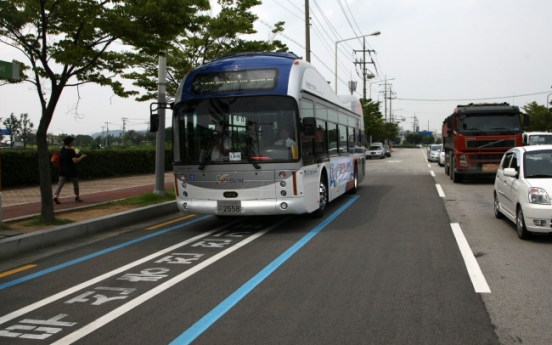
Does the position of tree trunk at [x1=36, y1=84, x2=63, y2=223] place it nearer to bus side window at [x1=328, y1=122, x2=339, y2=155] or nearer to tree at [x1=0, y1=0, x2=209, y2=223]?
tree at [x1=0, y1=0, x2=209, y2=223]

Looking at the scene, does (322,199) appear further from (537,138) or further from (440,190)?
(537,138)

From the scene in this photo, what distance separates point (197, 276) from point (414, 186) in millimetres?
14888

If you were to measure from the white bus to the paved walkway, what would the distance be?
14.0 ft

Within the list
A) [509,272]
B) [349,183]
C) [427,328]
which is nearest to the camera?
[427,328]

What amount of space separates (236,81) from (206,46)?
27.5 ft

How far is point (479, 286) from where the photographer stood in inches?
241

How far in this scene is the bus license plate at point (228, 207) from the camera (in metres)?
10.1

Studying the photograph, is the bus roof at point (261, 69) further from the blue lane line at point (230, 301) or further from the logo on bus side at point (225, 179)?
the blue lane line at point (230, 301)

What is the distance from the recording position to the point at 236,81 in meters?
10.4

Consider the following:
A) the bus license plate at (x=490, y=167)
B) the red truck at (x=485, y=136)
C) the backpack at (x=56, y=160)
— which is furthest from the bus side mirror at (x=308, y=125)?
the bus license plate at (x=490, y=167)

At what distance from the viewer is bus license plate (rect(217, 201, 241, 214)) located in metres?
10.1

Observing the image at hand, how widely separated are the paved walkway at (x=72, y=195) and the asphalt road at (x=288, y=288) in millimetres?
3588

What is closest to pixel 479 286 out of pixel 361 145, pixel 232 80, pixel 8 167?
pixel 232 80

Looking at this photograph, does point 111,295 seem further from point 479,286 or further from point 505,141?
point 505,141
